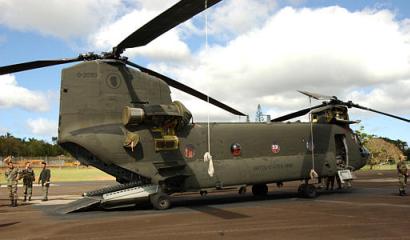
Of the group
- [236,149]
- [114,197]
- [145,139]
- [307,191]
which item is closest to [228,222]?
[114,197]

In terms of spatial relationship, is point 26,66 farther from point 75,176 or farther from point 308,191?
point 75,176

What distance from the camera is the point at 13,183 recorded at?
18.7 meters

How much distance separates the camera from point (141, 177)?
50.9 ft

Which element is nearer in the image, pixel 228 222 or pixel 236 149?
pixel 228 222

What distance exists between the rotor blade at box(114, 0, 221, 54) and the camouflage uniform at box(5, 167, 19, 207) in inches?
379

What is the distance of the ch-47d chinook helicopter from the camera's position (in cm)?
1484

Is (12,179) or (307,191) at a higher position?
(12,179)

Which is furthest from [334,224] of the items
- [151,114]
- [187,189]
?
[151,114]

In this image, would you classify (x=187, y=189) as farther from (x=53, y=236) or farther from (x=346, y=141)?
(x=346, y=141)

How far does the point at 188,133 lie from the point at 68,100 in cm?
477

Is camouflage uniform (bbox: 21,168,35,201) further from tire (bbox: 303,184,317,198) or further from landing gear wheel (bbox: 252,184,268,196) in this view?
tire (bbox: 303,184,317,198)

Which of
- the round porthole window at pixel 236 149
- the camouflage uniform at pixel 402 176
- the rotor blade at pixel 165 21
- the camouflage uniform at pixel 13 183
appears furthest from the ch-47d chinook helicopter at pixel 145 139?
the camouflage uniform at pixel 13 183

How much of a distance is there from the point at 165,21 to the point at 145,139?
5880 millimetres

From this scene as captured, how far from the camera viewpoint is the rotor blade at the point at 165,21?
977 cm
